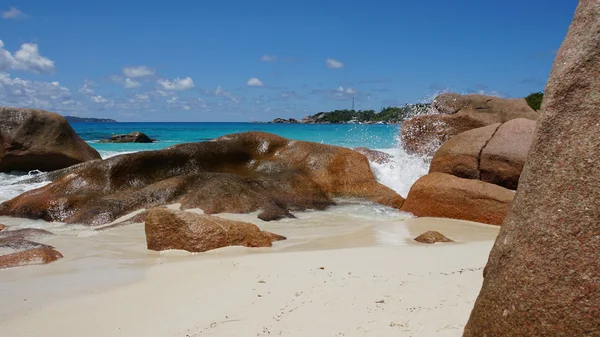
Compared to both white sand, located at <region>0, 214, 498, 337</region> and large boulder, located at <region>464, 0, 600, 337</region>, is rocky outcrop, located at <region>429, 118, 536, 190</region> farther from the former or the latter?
large boulder, located at <region>464, 0, 600, 337</region>

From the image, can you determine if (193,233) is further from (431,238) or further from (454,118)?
(454,118)

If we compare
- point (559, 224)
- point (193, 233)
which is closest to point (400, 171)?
point (193, 233)

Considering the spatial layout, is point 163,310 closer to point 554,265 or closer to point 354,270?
point 354,270

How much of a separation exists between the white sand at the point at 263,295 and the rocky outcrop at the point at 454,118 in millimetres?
8515

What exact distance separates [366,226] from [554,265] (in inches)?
226

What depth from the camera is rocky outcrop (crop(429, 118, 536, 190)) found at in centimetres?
930

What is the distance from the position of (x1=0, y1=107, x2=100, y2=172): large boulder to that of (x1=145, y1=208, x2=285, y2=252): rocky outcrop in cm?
1071

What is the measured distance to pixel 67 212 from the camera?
9070 millimetres

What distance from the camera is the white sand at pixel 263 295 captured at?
3.40 meters

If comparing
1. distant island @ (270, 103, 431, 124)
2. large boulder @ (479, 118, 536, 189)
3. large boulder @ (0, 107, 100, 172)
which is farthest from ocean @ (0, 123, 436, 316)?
distant island @ (270, 103, 431, 124)

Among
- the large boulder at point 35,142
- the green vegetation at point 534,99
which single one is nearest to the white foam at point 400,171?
the large boulder at point 35,142

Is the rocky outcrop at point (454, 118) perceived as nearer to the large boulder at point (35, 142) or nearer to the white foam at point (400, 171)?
the white foam at point (400, 171)

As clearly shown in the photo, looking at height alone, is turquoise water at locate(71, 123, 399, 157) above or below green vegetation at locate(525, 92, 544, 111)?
below

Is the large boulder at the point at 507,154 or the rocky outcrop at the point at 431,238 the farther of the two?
the large boulder at the point at 507,154
